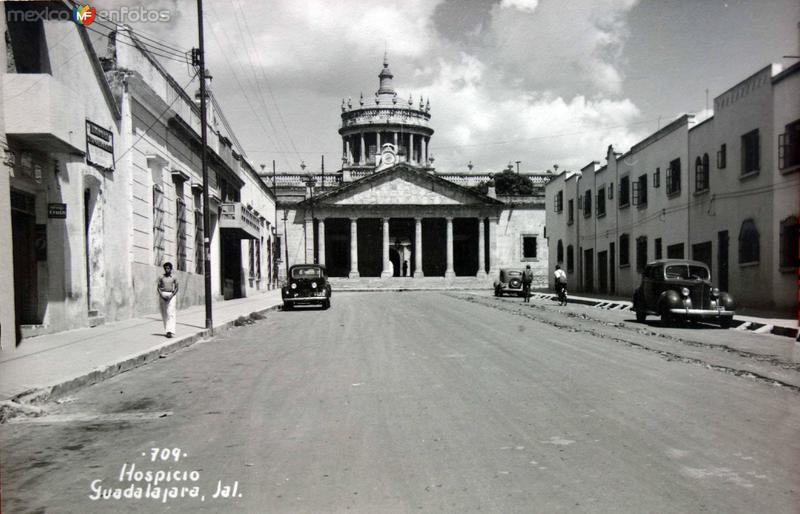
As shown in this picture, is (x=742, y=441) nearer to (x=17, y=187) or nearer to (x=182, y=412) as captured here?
(x=182, y=412)

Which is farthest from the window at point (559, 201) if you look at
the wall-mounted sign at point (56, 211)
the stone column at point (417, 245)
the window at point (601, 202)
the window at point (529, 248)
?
the wall-mounted sign at point (56, 211)

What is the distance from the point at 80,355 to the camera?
1113 centimetres

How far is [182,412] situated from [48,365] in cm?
397

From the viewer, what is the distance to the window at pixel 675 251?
1092 inches

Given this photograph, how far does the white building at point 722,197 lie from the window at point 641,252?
48 millimetres

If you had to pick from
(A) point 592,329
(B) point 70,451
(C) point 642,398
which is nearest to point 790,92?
(A) point 592,329

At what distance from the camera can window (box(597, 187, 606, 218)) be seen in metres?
37.1

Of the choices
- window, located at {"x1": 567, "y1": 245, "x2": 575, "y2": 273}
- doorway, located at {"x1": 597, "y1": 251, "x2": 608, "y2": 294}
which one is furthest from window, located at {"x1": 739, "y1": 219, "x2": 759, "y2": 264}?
window, located at {"x1": 567, "y1": 245, "x2": 575, "y2": 273}

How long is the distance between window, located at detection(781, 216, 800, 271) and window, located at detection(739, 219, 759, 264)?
5.17 feet

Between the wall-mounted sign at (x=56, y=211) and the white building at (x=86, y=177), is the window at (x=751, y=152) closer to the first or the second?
the white building at (x=86, y=177)

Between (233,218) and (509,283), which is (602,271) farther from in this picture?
(233,218)

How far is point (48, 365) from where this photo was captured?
32.6 ft

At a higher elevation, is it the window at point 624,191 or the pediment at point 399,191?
the pediment at point 399,191

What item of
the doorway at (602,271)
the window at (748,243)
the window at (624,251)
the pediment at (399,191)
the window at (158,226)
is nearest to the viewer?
the window at (748,243)
